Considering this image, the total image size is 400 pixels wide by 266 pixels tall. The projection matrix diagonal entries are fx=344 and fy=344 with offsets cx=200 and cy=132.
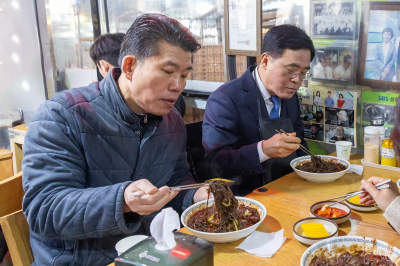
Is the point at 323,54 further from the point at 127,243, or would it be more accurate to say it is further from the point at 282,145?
the point at 127,243

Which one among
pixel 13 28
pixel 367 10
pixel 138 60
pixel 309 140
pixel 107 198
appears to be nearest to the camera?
pixel 107 198

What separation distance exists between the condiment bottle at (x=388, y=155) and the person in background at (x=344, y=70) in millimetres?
602

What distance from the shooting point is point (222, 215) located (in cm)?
155

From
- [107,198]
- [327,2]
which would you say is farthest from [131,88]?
[327,2]

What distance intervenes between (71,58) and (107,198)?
427cm

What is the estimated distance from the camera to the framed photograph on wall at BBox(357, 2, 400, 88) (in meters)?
2.37

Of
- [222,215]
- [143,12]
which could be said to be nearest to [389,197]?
[222,215]

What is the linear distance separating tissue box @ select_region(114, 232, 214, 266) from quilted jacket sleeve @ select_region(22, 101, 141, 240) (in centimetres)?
40

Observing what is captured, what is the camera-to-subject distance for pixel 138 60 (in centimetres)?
160

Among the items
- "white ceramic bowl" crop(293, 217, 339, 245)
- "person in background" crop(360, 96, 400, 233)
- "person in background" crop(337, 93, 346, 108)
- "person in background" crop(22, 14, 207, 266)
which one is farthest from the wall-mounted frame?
"white ceramic bowl" crop(293, 217, 339, 245)

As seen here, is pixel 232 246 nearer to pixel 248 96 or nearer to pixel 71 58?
pixel 248 96

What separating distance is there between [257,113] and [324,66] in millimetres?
723

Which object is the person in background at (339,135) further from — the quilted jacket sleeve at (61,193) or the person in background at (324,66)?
the quilted jacket sleeve at (61,193)

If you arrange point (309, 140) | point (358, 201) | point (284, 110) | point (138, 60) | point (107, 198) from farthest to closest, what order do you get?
point (309, 140), point (284, 110), point (358, 201), point (138, 60), point (107, 198)
